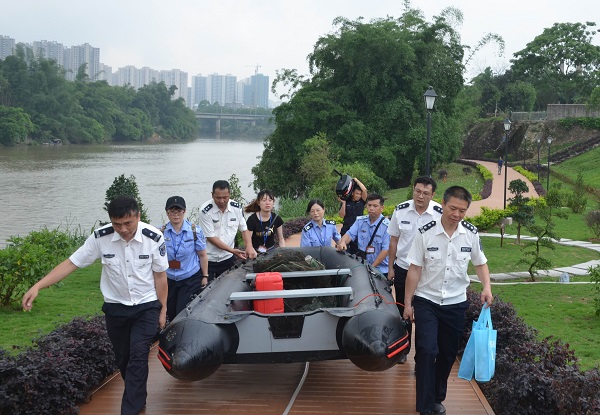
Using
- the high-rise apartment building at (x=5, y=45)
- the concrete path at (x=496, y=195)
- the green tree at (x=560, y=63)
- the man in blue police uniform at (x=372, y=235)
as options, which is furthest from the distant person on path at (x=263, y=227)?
the high-rise apartment building at (x=5, y=45)

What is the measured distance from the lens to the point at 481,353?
4457 mm

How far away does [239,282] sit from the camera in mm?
5602

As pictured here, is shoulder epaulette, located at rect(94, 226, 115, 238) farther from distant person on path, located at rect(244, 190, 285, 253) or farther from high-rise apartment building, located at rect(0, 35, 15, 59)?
high-rise apartment building, located at rect(0, 35, 15, 59)

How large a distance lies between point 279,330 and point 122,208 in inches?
52.4

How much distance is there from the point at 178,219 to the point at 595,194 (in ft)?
78.1

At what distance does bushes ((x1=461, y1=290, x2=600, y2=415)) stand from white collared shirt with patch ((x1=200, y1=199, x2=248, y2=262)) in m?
2.54

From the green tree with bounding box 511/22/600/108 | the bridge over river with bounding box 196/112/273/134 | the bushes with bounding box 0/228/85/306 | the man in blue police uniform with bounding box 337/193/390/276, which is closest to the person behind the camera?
the man in blue police uniform with bounding box 337/193/390/276

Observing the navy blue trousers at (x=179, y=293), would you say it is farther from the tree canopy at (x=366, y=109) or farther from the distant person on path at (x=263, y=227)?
the tree canopy at (x=366, y=109)

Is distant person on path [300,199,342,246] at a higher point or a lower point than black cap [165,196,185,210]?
lower

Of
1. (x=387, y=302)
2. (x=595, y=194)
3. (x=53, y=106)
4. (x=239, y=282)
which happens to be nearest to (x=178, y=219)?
(x=239, y=282)

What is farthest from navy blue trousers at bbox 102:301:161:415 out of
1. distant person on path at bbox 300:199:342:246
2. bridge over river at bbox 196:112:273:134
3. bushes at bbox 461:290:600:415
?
bridge over river at bbox 196:112:273:134

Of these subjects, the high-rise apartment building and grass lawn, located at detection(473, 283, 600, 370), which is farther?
the high-rise apartment building

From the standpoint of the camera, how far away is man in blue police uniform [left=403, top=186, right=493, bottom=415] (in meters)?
4.41

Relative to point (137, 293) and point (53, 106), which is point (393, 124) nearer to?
point (137, 293)
